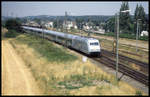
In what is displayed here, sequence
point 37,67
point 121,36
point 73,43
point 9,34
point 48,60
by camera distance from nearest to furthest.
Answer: point 37,67, point 48,60, point 73,43, point 121,36, point 9,34

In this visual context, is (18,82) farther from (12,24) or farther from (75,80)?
(12,24)

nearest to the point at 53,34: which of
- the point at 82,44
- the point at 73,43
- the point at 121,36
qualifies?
the point at 73,43

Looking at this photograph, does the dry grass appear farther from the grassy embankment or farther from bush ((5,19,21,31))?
bush ((5,19,21,31))

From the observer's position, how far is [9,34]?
304 ft

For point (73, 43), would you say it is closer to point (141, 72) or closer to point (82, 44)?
point (82, 44)

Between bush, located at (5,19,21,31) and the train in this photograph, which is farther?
bush, located at (5,19,21,31)

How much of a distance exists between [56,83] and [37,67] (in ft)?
29.3

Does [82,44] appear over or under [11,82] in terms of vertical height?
over

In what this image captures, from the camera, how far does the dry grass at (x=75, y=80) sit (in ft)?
62.4

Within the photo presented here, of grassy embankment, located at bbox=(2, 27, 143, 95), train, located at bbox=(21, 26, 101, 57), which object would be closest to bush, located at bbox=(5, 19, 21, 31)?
train, located at bbox=(21, 26, 101, 57)

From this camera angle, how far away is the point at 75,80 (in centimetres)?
2258

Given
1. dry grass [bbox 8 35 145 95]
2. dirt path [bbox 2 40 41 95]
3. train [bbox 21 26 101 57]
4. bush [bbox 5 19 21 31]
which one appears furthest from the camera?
bush [bbox 5 19 21 31]

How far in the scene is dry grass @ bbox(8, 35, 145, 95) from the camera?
19016mm

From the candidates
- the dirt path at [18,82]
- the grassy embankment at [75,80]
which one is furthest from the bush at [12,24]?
the dirt path at [18,82]
